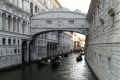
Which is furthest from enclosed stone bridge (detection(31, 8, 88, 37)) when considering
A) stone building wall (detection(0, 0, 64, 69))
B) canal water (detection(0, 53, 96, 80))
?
canal water (detection(0, 53, 96, 80))

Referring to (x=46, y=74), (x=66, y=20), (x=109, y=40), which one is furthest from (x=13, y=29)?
(x=109, y=40)

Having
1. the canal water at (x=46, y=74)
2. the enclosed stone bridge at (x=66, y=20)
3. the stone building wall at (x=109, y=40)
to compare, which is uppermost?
the enclosed stone bridge at (x=66, y=20)

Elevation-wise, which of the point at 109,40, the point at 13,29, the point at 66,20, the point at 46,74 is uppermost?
the point at 66,20

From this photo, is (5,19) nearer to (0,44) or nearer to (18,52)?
(0,44)

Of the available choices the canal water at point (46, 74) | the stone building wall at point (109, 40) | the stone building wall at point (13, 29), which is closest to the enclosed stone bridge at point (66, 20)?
the stone building wall at point (13, 29)

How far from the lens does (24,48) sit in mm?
24000

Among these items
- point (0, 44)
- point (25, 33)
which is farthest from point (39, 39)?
point (0, 44)

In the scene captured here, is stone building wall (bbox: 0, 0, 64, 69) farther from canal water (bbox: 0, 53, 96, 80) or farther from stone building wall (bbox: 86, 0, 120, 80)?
stone building wall (bbox: 86, 0, 120, 80)

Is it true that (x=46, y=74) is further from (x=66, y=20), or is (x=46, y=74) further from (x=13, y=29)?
(x=66, y=20)

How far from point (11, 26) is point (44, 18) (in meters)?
5.43

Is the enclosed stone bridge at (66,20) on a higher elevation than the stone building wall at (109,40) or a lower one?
higher

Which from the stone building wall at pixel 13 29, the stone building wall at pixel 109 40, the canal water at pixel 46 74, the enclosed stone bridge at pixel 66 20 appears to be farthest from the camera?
the enclosed stone bridge at pixel 66 20

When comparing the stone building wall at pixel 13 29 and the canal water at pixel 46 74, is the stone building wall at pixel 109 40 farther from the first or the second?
the stone building wall at pixel 13 29

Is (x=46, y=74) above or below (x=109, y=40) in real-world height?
below
